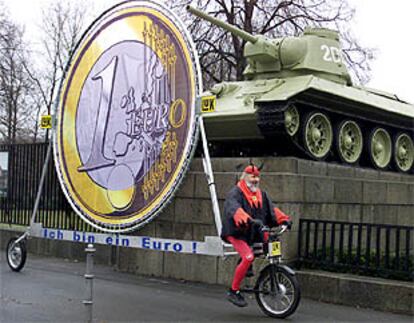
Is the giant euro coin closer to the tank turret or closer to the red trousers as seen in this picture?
the red trousers

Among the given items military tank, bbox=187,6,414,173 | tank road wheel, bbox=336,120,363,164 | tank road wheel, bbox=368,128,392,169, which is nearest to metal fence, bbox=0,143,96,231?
military tank, bbox=187,6,414,173

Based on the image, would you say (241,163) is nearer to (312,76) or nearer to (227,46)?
(312,76)

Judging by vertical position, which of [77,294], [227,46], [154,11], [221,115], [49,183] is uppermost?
[227,46]

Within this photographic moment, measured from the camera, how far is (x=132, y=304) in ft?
28.2

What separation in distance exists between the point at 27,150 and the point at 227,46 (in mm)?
17232

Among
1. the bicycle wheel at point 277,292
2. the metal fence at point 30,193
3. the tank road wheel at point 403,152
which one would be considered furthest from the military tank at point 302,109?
the bicycle wheel at point 277,292

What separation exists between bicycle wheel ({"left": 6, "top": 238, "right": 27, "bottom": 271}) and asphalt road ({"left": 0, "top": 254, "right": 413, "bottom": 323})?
0.24 meters

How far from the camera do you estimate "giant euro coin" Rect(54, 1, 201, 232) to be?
10.3m

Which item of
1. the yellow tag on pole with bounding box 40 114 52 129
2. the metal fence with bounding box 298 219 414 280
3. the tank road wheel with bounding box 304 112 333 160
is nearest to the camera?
the metal fence with bounding box 298 219 414 280

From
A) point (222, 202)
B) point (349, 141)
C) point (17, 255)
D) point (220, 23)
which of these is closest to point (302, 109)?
point (349, 141)

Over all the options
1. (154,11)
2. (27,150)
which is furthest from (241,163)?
(27,150)

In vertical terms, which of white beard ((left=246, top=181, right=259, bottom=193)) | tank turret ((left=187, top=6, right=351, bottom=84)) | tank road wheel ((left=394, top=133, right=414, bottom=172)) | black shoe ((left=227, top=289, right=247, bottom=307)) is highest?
tank turret ((left=187, top=6, right=351, bottom=84))

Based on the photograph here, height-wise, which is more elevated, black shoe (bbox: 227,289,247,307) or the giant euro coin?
the giant euro coin

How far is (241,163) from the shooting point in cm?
1088
